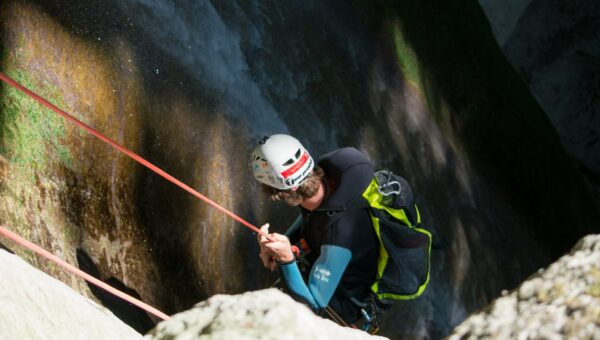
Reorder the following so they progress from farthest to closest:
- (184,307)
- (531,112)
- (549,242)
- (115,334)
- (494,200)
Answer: (531,112) < (549,242) < (494,200) < (184,307) < (115,334)

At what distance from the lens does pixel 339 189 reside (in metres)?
4.77

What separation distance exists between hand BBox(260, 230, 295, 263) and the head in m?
0.27

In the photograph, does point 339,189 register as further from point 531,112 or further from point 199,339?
point 531,112

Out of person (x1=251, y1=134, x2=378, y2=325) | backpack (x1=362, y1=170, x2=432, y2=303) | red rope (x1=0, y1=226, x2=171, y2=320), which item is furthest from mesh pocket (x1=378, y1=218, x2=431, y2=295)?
red rope (x1=0, y1=226, x2=171, y2=320)

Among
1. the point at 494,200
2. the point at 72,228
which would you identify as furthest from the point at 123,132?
the point at 494,200

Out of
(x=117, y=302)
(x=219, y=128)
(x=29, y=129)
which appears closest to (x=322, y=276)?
(x=117, y=302)

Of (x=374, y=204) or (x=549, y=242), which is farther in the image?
(x=549, y=242)

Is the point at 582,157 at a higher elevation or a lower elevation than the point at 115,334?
lower

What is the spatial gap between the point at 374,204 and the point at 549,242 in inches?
327

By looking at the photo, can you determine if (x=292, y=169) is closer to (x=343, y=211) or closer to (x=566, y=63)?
(x=343, y=211)

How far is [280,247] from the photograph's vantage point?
15.3 feet

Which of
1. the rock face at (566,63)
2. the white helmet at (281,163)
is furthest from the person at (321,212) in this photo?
the rock face at (566,63)

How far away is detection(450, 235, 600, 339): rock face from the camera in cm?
214

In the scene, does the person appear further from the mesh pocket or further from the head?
the mesh pocket
